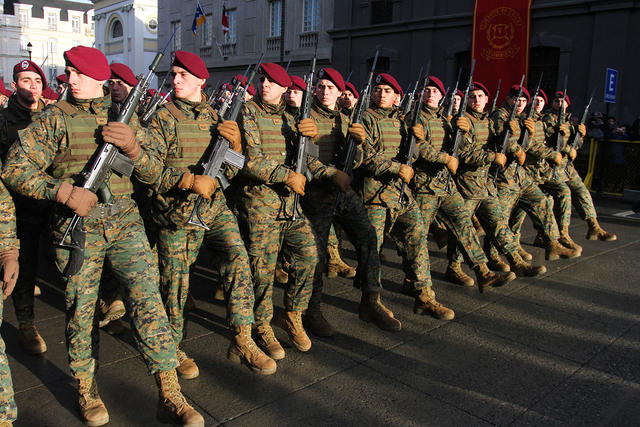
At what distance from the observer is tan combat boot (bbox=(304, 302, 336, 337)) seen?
14.9 ft

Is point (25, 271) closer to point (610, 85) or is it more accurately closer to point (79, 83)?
point (79, 83)

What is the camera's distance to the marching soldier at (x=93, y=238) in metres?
3.14

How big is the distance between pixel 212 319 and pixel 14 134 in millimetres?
2219

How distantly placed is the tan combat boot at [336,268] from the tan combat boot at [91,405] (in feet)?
10.8

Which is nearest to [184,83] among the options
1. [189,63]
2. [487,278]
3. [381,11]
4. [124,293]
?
[189,63]

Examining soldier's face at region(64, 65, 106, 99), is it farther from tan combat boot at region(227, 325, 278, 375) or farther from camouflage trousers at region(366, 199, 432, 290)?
Answer: camouflage trousers at region(366, 199, 432, 290)

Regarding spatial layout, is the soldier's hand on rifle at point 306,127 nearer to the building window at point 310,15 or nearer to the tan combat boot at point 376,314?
the tan combat boot at point 376,314

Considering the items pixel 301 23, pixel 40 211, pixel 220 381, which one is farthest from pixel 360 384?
pixel 301 23

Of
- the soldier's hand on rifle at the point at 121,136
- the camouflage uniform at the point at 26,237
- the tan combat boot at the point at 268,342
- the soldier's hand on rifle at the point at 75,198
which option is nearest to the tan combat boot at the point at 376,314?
the tan combat boot at the point at 268,342

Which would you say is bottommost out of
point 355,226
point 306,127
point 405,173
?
point 355,226

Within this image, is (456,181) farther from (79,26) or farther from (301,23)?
(79,26)

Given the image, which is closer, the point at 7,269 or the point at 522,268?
the point at 7,269

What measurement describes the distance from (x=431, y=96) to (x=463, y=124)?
43cm

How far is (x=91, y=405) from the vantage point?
324 cm
